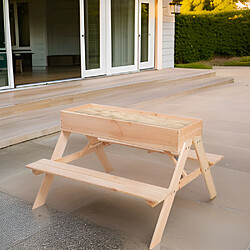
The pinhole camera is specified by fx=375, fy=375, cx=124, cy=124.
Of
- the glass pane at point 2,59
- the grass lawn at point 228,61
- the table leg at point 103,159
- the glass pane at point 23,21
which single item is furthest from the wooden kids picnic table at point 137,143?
the grass lawn at point 228,61

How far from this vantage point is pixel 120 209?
104 inches

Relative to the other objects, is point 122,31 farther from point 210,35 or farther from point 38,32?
point 210,35

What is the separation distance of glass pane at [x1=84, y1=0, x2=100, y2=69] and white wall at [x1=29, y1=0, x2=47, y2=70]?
318 centimetres

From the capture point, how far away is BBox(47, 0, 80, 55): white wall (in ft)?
40.0

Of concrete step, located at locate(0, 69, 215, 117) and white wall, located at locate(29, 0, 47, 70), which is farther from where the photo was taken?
white wall, located at locate(29, 0, 47, 70)

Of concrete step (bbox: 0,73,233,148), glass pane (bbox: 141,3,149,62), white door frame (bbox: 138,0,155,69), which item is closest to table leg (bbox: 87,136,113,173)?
concrete step (bbox: 0,73,233,148)

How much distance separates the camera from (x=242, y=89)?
8711 millimetres

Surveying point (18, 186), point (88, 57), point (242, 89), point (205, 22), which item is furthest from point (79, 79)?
point (205, 22)

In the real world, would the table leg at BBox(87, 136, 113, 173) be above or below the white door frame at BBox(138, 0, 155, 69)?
below

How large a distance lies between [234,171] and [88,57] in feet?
18.4

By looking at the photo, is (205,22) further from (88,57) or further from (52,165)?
(52,165)

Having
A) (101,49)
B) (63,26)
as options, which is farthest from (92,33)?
(63,26)

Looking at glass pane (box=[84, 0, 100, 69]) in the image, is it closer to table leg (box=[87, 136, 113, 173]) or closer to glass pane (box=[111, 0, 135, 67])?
glass pane (box=[111, 0, 135, 67])

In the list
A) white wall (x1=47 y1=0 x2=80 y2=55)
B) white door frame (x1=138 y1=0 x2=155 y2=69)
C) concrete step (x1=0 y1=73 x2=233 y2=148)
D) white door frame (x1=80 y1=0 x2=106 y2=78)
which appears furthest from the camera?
white wall (x1=47 y1=0 x2=80 y2=55)
